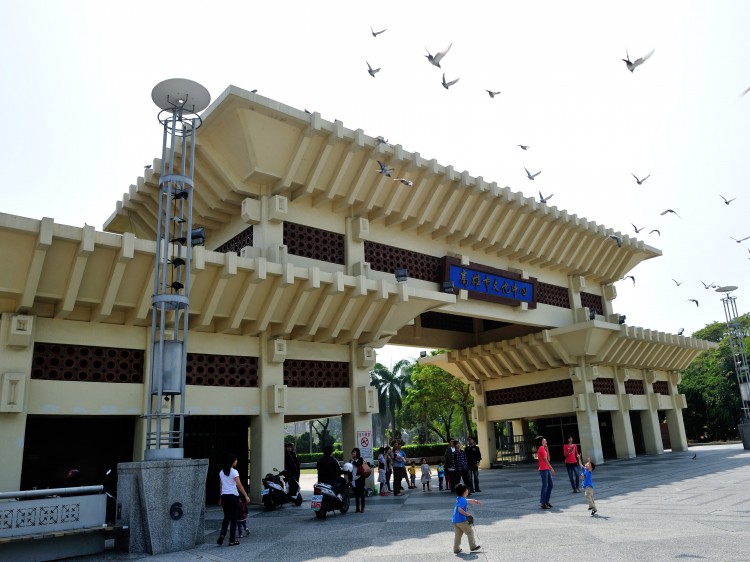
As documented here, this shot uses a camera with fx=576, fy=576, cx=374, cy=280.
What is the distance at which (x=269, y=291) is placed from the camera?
49.4 feet

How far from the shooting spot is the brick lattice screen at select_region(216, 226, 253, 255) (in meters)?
16.4

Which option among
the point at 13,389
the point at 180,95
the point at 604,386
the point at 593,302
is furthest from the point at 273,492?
the point at 593,302

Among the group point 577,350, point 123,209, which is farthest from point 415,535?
point 577,350

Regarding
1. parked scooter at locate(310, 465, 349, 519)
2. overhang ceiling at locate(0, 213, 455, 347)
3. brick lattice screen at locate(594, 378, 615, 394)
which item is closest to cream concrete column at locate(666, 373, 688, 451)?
brick lattice screen at locate(594, 378, 615, 394)

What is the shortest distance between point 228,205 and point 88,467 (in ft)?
28.0

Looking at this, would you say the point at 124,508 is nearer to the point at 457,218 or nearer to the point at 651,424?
the point at 457,218

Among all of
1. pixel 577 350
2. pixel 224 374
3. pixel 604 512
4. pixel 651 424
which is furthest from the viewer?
pixel 651 424

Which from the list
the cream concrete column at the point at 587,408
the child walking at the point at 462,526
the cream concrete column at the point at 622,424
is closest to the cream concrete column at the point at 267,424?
the child walking at the point at 462,526

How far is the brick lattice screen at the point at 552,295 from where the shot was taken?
24156 mm

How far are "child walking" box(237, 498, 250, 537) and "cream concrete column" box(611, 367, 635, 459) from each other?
69.8 feet

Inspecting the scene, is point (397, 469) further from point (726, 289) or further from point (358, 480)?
point (726, 289)

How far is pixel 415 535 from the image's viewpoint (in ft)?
31.4

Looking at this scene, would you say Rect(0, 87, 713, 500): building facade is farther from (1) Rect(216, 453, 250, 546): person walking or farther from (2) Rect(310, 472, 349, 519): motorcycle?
(1) Rect(216, 453, 250, 546): person walking

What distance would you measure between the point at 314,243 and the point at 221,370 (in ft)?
A: 15.0
